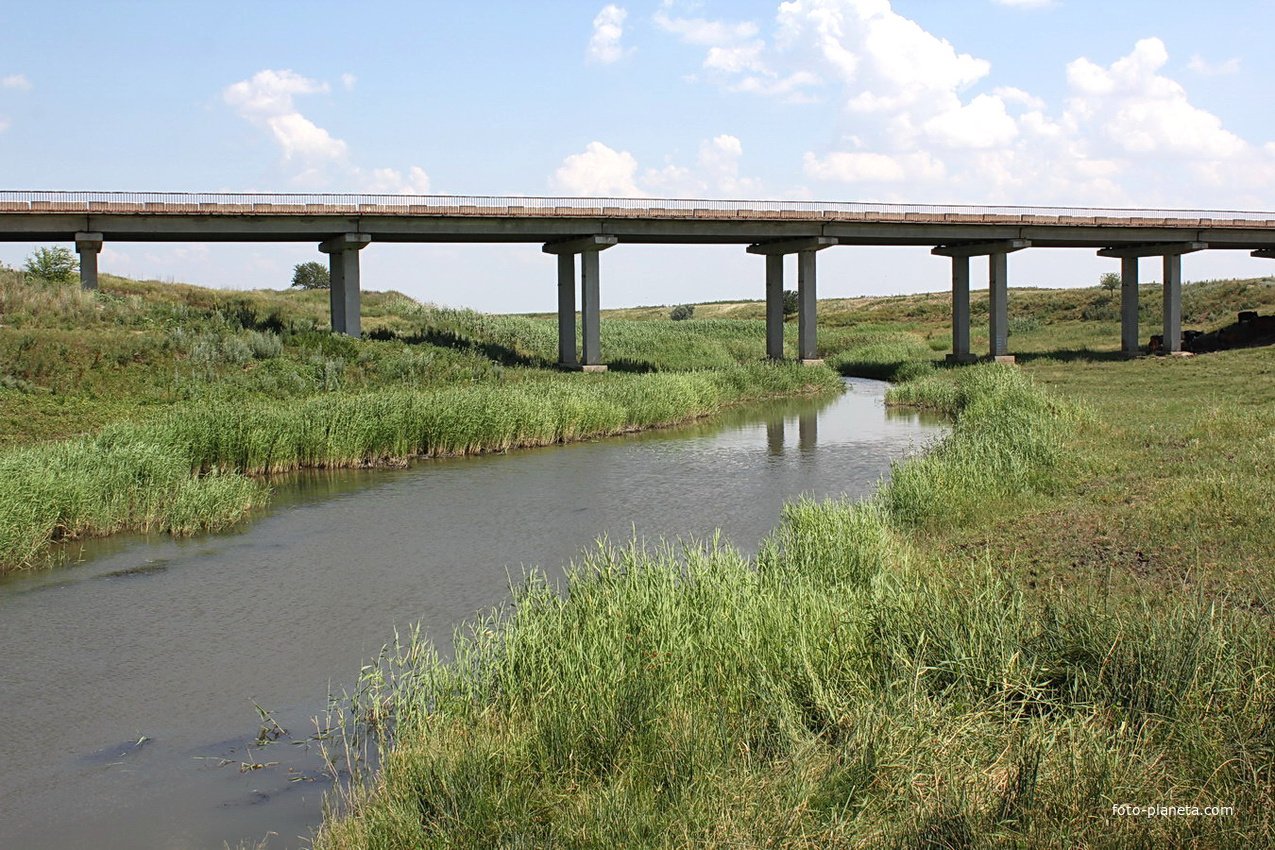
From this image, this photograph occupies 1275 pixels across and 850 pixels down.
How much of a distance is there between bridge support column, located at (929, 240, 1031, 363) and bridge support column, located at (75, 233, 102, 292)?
37.1 m

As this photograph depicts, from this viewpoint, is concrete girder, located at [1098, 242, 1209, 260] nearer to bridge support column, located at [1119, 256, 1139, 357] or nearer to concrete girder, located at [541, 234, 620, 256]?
bridge support column, located at [1119, 256, 1139, 357]

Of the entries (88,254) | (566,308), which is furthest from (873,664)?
(566,308)

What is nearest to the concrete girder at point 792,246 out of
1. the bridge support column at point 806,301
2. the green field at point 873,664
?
the bridge support column at point 806,301

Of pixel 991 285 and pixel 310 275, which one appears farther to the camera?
pixel 310 275

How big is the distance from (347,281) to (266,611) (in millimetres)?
32458

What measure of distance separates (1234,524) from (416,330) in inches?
1544

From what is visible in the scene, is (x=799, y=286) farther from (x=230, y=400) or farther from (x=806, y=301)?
(x=230, y=400)

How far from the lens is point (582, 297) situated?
4731cm

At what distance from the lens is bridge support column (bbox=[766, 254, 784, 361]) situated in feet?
175

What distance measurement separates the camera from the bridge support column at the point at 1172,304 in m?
54.8

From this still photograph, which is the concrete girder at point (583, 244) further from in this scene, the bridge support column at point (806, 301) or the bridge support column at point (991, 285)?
the bridge support column at point (991, 285)

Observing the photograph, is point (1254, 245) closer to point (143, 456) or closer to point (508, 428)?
point (508, 428)

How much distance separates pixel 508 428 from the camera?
26.7 meters

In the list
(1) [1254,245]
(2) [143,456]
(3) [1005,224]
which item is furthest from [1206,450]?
(1) [1254,245]
